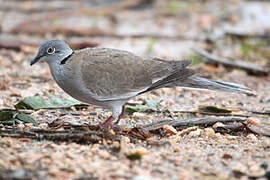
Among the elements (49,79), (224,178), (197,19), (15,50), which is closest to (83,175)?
(224,178)

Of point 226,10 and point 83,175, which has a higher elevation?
point 226,10

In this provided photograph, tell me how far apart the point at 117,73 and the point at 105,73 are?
108 mm

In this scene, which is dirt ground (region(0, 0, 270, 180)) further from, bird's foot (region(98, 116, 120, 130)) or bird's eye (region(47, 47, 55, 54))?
bird's eye (region(47, 47, 55, 54))

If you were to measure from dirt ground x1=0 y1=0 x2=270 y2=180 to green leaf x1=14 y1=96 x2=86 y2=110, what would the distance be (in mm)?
57

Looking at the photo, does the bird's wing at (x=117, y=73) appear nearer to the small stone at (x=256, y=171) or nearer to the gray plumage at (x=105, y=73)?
the gray plumage at (x=105, y=73)

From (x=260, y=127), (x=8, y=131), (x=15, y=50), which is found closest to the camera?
(x=8, y=131)

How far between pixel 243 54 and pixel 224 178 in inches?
215

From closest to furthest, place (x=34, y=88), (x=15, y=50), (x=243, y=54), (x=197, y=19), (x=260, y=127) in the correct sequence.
A: (x=260, y=127) → (x=34, y=88) → (x=15, y=50) → (x=243, y=54) → (x=197, y=19)

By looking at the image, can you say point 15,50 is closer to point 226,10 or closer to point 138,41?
point 138,41

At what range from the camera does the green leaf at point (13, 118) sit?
4263 millimetres

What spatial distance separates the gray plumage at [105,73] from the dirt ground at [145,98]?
0.30m

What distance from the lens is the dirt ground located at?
10.8 ft

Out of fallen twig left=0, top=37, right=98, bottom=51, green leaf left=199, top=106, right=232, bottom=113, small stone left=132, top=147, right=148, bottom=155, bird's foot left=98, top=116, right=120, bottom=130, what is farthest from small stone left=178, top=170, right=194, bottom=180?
fallen twig left=0, top=37, right=98, bottom=51

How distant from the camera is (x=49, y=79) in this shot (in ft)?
20.9
